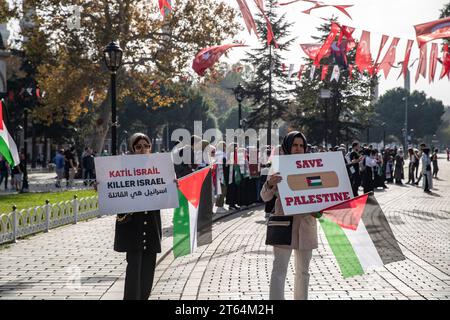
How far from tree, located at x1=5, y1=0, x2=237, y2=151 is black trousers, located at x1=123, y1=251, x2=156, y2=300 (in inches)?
1166

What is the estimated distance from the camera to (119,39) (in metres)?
35.3

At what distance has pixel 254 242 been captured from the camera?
41.2ft

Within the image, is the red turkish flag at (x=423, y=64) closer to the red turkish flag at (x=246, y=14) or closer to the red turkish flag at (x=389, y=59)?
the red turkish flag at (x=389, y=59)

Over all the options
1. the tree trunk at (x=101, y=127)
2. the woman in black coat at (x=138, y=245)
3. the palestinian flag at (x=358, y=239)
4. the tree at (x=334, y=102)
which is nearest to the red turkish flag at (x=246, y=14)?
the woman in black coat at (x=138, y=245)

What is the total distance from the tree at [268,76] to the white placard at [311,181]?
6101 cm

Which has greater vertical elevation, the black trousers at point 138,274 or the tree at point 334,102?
the tree at point 334,102

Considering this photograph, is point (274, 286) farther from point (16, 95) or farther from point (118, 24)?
point (16, 95)

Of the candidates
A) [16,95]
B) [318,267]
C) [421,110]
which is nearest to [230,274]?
[318,267]

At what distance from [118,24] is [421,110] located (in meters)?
107

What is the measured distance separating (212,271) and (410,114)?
129261 mm

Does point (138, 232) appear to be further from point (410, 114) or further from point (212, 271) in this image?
point (410, 114)

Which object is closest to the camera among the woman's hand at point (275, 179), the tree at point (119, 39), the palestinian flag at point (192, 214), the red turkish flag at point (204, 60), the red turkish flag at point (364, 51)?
the woman's hand at point (275, 179)

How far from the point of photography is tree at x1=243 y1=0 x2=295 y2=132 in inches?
2675

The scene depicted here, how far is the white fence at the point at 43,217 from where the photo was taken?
12617 mm
